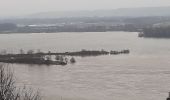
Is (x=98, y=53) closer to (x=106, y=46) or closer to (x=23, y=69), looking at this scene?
(x=106, y=46)

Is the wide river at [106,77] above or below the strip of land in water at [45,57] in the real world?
below

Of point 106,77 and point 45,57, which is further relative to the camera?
point 45,57

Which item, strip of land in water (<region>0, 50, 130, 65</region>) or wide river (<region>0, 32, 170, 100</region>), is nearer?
wide river (<region>0, 32, 170, 100</region>)

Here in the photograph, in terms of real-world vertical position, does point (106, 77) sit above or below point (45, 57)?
below

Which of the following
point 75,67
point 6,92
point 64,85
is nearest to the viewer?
point 6,92

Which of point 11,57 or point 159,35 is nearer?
point 11,57

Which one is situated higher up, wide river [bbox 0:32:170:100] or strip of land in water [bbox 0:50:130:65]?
strip of land in water [bbox 0:50:130:65]

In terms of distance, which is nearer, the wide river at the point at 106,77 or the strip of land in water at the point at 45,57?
the wide river at the point at 106,77

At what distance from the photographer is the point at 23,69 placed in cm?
791

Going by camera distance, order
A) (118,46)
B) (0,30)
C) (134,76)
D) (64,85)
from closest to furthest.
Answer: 1. (64,85)
2. (134,76)
3. (118,46)
4. (0,30)

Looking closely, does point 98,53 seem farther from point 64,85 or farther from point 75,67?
point 64,85

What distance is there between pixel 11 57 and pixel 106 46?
9.05 ft

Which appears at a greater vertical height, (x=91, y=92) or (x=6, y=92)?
(x=6, y=92)

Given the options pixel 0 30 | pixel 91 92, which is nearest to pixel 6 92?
pixel 91 92
